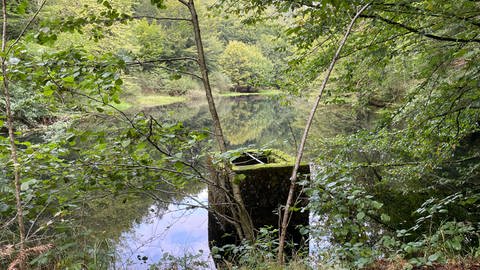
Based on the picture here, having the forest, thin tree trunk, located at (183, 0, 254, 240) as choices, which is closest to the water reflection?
the forest

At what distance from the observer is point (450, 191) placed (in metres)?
5.67

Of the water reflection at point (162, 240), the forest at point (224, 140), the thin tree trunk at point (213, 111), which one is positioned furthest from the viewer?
the water reflection at point (162, 240)

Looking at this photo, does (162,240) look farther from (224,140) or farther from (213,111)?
(213,111)

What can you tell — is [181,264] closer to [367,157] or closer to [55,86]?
[55,86]

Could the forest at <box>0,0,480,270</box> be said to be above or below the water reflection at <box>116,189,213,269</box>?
above

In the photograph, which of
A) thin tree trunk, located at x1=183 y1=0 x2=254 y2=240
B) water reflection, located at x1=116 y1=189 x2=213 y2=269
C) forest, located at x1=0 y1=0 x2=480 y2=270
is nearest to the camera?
forest, located at x1=0 y1=0 x2=480 y2=270

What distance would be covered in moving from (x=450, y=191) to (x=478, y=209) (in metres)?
0.91

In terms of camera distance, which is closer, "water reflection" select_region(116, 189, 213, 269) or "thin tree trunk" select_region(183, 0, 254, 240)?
"thin tree trunk" select_region(183, 0, 254, 240)

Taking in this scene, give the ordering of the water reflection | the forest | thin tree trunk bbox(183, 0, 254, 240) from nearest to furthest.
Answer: the forest, thin tree trunk bbox(183, 0, 254, 240), the water reflection

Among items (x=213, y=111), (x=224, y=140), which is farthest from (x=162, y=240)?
(x=213, y=111)

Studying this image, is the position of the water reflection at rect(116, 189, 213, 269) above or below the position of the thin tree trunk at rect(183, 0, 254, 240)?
below

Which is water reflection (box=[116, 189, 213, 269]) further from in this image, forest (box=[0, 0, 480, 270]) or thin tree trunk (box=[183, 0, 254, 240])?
thin tree trunk (box=[183, 0, 254, 240])

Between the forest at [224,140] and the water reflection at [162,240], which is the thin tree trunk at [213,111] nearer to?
the forest at [224,140]

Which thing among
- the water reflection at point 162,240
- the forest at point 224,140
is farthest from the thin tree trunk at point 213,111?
the water reflection at point 162,240
